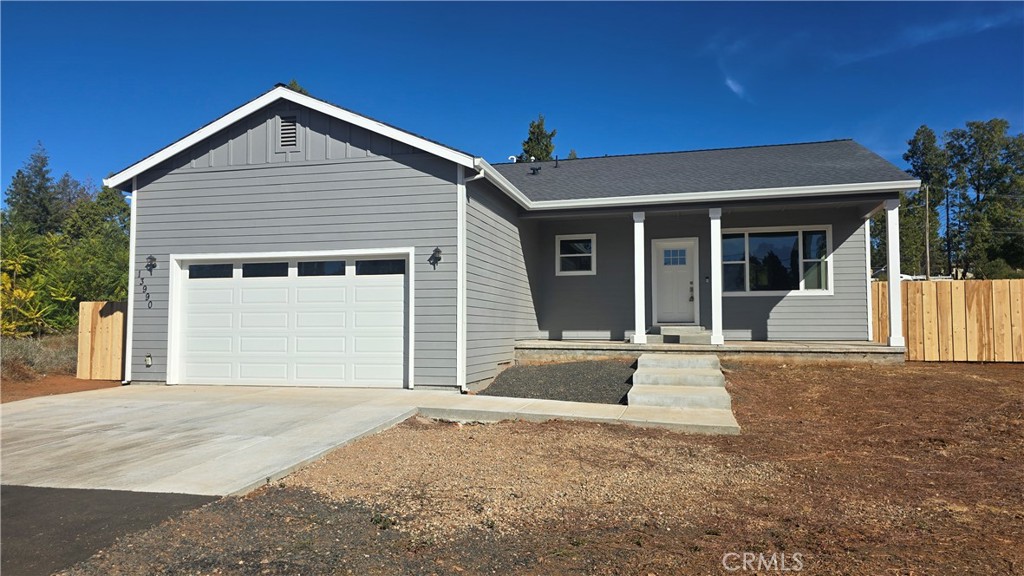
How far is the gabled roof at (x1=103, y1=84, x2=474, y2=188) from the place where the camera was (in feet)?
31.7

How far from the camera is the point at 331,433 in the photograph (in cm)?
652

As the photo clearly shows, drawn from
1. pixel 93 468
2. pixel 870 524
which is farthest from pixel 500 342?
pixel 870 524

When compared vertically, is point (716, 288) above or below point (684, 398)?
above

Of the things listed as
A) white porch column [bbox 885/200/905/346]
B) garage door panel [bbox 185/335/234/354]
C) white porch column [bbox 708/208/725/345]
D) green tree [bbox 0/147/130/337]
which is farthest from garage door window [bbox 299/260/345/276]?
white porch column [bbox 885/200/905/346]

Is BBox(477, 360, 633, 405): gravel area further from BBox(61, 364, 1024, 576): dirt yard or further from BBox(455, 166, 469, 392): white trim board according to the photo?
BBox(61, 364, 1024, 576): dirt yard

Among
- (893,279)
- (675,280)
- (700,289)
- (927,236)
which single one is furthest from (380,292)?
(927,236)

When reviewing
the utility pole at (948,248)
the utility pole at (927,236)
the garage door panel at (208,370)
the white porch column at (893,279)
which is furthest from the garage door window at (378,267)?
the utility pole at (948,248)

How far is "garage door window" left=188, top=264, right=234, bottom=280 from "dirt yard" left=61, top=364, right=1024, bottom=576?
5318 mm

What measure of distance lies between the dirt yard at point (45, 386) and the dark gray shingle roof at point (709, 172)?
29.4 feet

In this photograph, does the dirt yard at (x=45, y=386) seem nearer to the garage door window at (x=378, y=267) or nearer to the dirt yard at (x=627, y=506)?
the garage door window at (x=378, y=267)

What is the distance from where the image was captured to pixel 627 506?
4406 mm

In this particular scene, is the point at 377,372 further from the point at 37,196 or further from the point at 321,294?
the point at 37,196

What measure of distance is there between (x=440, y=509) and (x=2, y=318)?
48.0ft

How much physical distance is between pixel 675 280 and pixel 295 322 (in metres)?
7.92
